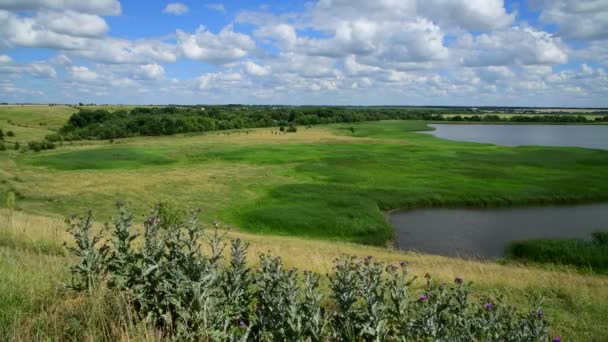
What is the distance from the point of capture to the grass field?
866cm

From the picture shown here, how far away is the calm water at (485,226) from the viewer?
1059 inches

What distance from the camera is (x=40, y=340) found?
14.4 feet

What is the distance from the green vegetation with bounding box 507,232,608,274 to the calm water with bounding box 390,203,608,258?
104 centimetres

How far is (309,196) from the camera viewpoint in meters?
38.1

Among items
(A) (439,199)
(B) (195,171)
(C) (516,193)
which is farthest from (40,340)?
(B) (195,171)

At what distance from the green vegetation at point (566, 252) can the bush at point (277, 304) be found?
71.3 ft

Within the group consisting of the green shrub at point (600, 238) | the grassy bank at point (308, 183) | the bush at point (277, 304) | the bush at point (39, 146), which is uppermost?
the bush at point (277, 304)

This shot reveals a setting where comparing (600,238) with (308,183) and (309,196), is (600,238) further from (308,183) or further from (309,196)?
(308,183)

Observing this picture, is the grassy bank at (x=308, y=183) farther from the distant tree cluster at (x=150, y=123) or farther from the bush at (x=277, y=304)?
the distant tree cluster at (x=150, y=123)

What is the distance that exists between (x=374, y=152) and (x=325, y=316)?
68199 millimetres

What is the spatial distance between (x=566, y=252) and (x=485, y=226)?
7.11 meters

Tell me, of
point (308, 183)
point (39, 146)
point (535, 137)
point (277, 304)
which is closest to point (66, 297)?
point (277, 304)

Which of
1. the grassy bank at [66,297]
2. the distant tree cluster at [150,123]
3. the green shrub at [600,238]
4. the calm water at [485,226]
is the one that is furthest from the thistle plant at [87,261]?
the distant tree cluster at [150,123]

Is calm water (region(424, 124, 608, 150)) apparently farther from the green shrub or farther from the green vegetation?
the green vegetation
